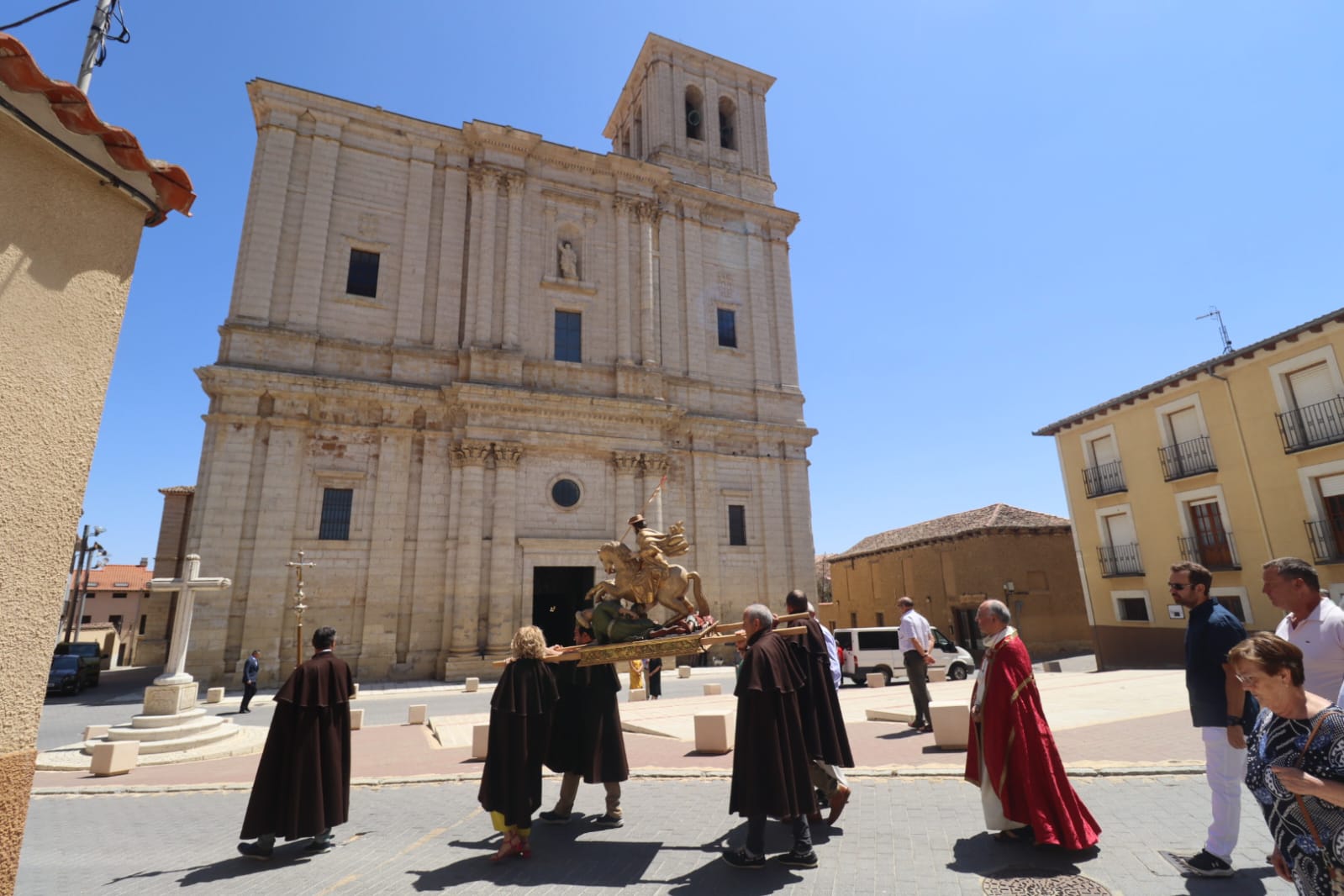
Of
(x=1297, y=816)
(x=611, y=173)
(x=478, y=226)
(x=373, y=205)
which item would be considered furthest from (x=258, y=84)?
(x=1297, y=816)

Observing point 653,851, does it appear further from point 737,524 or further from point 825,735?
point 737,524

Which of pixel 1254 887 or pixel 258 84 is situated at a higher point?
pixel 258 84

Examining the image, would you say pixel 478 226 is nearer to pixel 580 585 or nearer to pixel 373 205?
pixel 373 205

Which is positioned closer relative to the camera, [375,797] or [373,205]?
[375,797]

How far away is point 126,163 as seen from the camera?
10.8 ft

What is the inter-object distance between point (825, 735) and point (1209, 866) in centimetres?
250

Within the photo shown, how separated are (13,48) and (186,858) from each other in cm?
584

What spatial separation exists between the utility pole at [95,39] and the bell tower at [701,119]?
77.8 feet

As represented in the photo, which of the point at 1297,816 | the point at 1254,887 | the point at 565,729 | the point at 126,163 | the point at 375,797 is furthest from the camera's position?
the point at 375,797

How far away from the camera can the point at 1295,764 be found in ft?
8.60

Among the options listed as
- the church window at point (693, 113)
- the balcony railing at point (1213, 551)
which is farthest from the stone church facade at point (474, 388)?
the balcony railing at point (1213, 551)

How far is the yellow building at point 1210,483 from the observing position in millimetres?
15516

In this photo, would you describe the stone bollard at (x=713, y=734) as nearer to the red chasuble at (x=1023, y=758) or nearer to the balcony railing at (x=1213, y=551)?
the red chasuble at (x=1023, y=758)

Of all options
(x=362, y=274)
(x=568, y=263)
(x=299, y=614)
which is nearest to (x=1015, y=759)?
(x=299, y=614)
